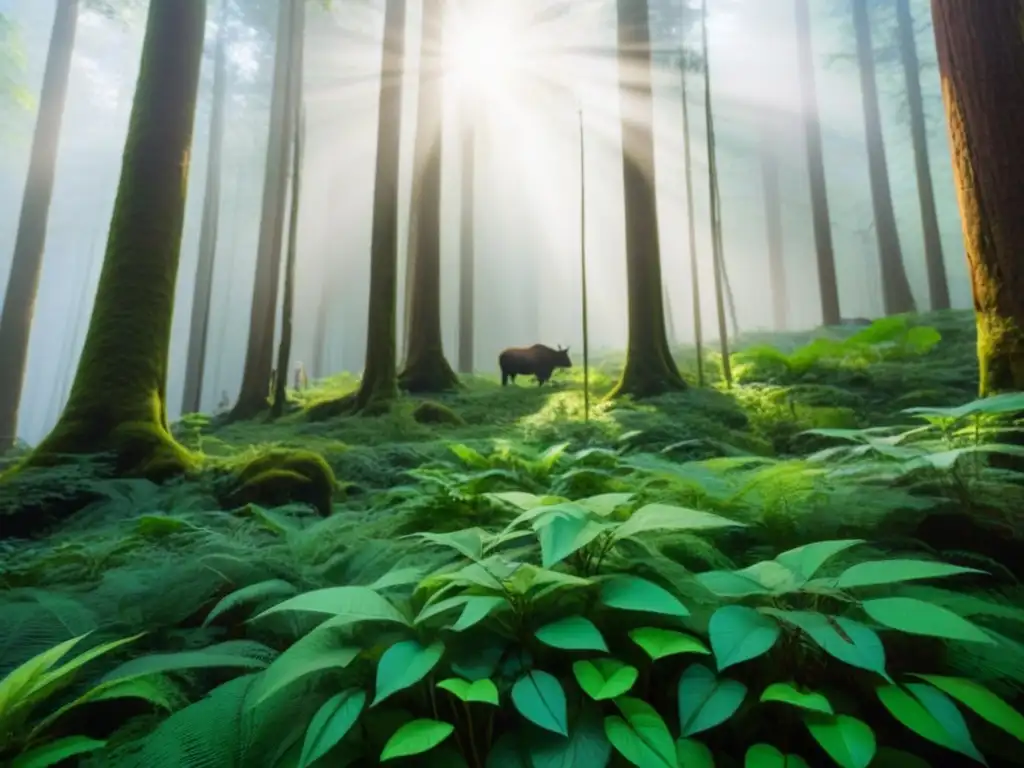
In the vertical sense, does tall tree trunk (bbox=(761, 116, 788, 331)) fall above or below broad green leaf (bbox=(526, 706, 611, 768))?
above

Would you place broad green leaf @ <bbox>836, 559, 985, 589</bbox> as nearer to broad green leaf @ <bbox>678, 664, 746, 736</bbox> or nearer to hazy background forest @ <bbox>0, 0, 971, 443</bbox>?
broad green leaf @ <bbox>678, 664, 746, 736</bbox>

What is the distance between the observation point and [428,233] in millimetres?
11656

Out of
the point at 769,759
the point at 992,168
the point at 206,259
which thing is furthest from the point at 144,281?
the point at 206,259

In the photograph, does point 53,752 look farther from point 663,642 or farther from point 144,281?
point 144,281

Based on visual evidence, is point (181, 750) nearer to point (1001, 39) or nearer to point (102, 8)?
point (1001, 39)

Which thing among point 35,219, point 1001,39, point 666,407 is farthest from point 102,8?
point 1001,39

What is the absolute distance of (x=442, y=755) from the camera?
1.16m

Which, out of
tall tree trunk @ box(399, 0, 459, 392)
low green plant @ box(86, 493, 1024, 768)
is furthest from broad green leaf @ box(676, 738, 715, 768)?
tall tree trunk @ box(399, 0, 459, 392)

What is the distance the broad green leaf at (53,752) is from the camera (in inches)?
44.3

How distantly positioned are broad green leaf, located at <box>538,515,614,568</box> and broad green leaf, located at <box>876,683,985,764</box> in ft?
2.38

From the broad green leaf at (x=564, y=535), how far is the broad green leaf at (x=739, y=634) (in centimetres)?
38

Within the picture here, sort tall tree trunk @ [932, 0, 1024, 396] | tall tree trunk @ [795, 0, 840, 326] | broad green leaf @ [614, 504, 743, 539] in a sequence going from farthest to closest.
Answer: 1. tall tree trunk @ [795, 0, 840, 326]
2. tall tree trunk @ [932, 0, 1024, 396]
3. broad green leaf @ [614, 504, 743, 539]

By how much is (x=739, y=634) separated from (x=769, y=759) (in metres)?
0.23

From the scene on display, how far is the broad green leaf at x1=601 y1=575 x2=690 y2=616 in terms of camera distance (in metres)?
1.27
